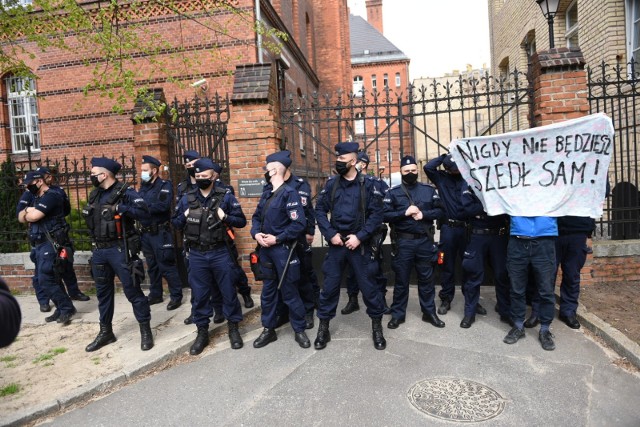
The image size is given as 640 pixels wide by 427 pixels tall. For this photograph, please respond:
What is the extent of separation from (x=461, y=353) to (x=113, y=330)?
13.6ft

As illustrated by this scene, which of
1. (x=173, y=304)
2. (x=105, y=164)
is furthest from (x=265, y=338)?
(x=105, y=164)

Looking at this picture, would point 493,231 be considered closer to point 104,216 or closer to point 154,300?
point 104,216

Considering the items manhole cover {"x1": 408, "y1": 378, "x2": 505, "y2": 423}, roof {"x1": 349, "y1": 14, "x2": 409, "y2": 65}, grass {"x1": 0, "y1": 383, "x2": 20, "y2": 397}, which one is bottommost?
manhole cover {"x1": 408, "y1": 378, "x2": 505, "y2": 423}

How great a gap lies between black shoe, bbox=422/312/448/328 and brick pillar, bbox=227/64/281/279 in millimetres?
2833

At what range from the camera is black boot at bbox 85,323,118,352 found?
4940 millimetres

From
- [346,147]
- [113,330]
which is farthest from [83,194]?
[346,147]

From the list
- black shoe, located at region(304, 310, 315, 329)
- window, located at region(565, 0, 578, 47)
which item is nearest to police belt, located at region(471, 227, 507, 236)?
black shoe, located at region(304, 310, 315, 329)

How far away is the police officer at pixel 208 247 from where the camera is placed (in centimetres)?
471

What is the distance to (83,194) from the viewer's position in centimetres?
1194

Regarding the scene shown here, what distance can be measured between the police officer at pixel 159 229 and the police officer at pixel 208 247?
156 centimetres

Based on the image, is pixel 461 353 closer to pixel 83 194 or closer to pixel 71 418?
pixel 71 418

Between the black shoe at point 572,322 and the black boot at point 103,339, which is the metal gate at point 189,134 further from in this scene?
the black shoe at point 572,322

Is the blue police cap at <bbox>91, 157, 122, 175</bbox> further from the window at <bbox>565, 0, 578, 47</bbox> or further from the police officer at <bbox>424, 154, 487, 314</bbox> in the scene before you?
the window at <bbox>565, 0, 578, 47</bbox>

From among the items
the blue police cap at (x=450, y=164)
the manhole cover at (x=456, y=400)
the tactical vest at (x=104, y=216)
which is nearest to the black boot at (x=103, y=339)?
the tactical vest at (x=104, y=216)
